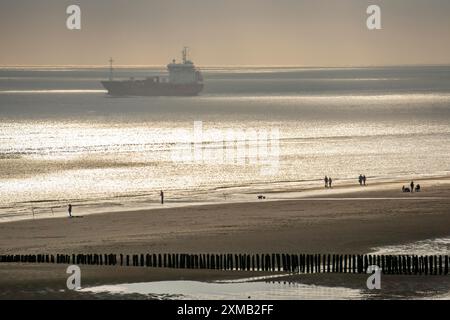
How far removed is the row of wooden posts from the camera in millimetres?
42156

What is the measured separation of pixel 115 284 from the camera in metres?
40.1

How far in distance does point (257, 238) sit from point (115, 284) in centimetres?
1258

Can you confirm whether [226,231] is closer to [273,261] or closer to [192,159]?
[273,261]

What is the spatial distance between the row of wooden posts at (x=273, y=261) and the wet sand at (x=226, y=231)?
35.5 inches


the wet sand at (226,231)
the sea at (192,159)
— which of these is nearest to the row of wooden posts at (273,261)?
the wet sand at (226,231)

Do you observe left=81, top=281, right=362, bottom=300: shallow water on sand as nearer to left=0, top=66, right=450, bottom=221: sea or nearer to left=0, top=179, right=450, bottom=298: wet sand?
left=0, top=179, right=450, bottom=298: wet sand

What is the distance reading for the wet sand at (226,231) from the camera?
42.0 meters

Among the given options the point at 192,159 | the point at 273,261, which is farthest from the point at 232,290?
the point at 192,159

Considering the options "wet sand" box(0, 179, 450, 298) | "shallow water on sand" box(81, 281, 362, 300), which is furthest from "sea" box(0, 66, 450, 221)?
"shallow water on sand" box(81, 281, 362, 300)

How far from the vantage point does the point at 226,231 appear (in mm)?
54188

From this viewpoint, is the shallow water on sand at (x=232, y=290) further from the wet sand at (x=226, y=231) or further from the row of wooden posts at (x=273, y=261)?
the row of wooden posts at (x=273, y=261)
